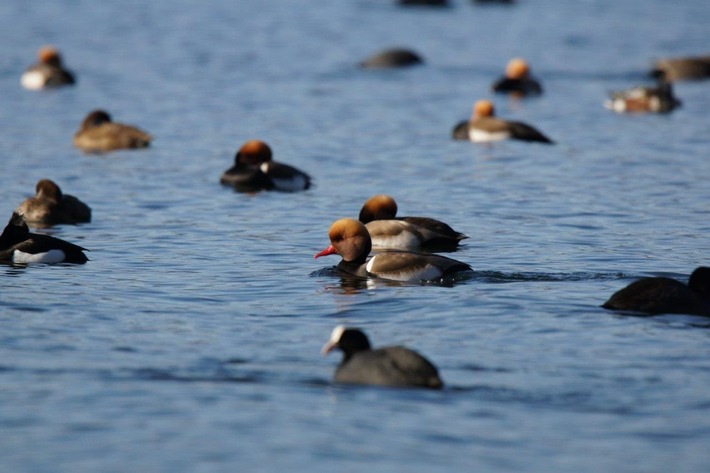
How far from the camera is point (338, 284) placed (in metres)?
15.5

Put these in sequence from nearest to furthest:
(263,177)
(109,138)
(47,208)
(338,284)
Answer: (338,284)
(47,208)
(263,177)
(109,138)

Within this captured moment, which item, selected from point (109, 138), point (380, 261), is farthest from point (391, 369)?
point (109, 138)

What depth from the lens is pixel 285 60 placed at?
1587 inches

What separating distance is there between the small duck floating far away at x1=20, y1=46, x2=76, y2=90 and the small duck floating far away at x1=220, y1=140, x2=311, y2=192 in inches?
532

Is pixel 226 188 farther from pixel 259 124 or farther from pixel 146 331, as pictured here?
pixel 146 331

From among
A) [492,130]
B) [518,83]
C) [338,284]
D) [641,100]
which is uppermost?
[518,83]

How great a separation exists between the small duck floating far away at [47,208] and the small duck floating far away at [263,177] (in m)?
3.96

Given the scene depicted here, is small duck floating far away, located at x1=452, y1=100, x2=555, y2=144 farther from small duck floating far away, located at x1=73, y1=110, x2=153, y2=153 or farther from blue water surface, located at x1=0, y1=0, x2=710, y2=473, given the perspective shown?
small duck floating far away, located at x1=73, y1=110, x2=153, y2=153

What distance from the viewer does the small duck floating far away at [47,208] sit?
19219 mm

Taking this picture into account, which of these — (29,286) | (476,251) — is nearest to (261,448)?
(29,286)

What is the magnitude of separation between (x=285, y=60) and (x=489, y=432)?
1227 inches

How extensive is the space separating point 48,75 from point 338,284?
70.7ft

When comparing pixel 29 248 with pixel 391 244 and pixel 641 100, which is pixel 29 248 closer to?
pixel 391 244

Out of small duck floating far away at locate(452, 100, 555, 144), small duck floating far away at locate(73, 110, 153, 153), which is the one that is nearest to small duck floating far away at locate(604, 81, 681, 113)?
small duck floating far away at locate(452, 100, 555, 144)
